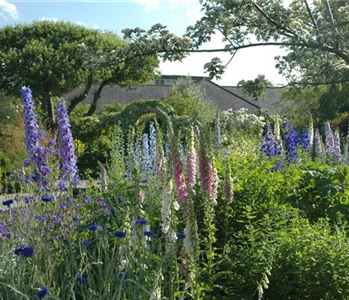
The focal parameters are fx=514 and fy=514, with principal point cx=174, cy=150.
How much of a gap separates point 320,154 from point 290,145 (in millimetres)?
2700

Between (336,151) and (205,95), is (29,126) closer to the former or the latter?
(336,151)

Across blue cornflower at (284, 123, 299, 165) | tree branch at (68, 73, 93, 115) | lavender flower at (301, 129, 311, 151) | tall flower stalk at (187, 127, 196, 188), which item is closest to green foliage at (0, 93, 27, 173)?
lavender flower at (301, 129, 311, 151)

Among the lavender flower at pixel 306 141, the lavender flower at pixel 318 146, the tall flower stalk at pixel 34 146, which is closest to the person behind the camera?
the tall flower stalk at pixel 34 146

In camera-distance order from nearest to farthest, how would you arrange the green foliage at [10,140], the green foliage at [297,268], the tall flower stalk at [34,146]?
1. the green foliage at [297,268]
2. the tall flower stalk at [34,146]
3. the green foliage at [10,140]

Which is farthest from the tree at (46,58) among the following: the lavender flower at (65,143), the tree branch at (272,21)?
the lavender flower at (65,143)

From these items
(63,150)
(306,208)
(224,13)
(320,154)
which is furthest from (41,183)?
(320,154)

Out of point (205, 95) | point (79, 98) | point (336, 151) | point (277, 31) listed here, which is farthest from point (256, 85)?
point (205, 95)

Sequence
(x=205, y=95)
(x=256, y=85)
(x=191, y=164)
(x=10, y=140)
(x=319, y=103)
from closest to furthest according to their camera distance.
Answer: (x=191, y=164) < (x=256, y=85) < (x=10, y=140) < (x=319, y=103) < (x=205, y=95)

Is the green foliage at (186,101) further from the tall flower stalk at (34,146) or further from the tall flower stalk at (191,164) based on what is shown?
the tall flower stalk at (191,164)

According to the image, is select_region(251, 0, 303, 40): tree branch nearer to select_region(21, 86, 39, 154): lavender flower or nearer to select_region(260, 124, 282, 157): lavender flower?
Answer: select_region(260, 124, 282, 157): lavender flower

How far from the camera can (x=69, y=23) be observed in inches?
1132

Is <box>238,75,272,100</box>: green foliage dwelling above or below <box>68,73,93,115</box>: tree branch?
below

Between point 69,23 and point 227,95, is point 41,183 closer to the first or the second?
point 69,23

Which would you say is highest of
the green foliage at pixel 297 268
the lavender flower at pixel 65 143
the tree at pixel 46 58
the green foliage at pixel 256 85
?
the tree at pixel 46 58
